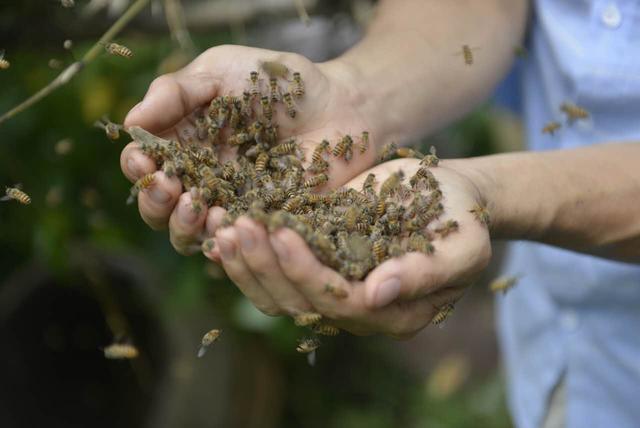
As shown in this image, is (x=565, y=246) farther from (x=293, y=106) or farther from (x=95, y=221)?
(x=95, y=221)

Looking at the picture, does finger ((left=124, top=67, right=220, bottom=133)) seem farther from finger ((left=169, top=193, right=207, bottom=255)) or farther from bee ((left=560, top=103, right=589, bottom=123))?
bee ((left=560, top=103, right=589, bottom=123))

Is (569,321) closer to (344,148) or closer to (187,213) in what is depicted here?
(344,148)

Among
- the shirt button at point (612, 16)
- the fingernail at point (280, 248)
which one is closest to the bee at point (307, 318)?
the fingernail at point (280, 248)

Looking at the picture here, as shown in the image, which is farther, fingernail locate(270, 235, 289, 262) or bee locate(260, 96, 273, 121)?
bee locate(260, 96, 273, 121)

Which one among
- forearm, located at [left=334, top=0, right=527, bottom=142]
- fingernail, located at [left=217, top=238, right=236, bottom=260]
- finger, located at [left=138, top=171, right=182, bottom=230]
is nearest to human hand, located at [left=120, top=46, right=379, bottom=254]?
finger, located at [left=138, top=171, right=182, bottom=230]

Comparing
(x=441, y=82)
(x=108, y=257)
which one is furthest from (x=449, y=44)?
(x=108, y=257)

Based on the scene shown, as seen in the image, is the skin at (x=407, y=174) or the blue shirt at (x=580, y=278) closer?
the skin at (x=407, y=174)

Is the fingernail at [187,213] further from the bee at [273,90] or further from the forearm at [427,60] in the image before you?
the forearm at [427,60]
